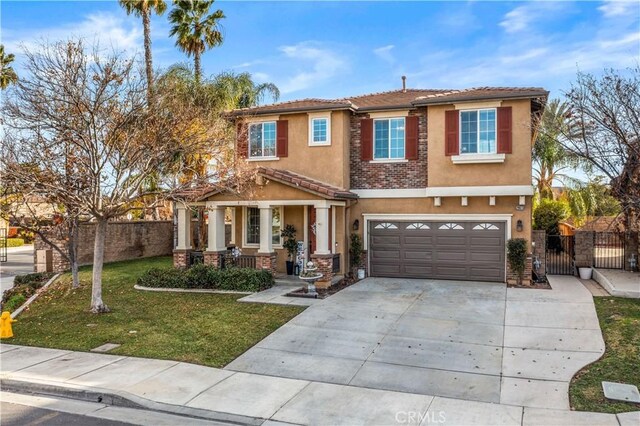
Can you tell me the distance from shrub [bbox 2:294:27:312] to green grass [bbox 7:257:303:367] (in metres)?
0.45

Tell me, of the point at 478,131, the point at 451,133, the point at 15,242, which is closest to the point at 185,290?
the point at 451,133

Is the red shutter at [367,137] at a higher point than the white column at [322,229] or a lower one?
higher

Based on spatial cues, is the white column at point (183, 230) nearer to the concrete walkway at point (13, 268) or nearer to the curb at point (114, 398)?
the concrete walkway at point (13, 268)

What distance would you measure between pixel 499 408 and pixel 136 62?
11740 mm

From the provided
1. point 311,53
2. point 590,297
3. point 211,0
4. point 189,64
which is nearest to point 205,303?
point 311,53

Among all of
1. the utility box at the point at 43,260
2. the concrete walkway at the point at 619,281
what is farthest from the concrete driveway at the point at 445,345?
the utility box at the point at 43,260

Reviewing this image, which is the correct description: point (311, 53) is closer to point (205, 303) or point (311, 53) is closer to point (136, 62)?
point (136, 62)

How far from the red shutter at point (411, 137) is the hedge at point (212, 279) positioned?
659cm

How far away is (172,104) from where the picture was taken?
42.8 ft

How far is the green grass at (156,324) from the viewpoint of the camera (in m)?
9.23

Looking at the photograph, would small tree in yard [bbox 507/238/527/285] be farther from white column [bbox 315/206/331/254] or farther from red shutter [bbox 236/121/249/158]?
red shutter [bbox 236/121/249/158]

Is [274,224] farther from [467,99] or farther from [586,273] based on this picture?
[586,273]

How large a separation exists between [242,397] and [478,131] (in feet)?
39.6

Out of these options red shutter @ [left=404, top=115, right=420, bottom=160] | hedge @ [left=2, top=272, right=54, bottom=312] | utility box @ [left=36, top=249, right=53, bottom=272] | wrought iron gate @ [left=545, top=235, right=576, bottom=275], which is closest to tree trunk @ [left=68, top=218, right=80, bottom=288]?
hedge @ [left=2, top=272, right=54, bottom=312]
